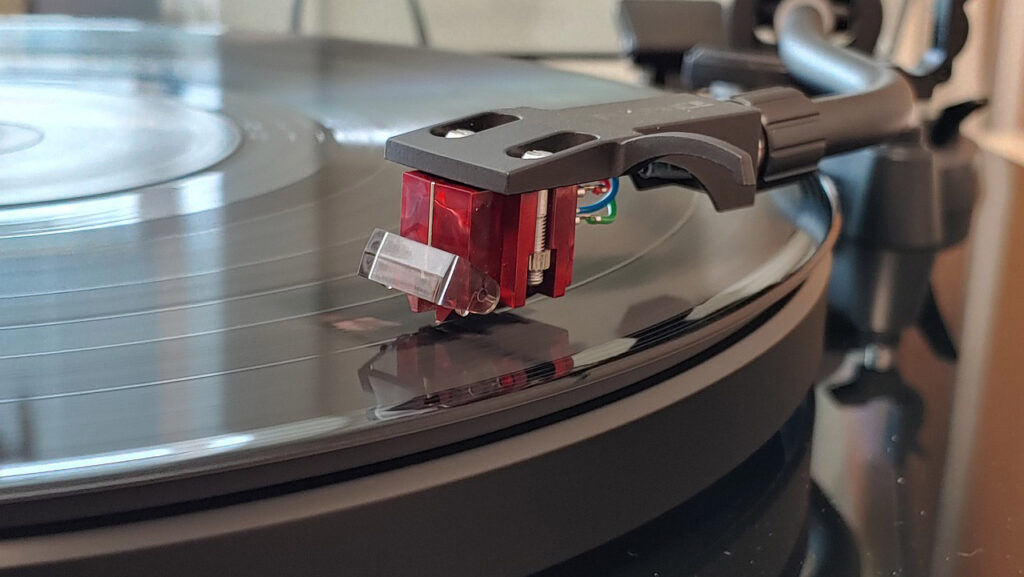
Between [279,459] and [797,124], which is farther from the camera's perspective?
[797,124]

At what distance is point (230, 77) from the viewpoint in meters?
1.04

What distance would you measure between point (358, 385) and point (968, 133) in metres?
1.18

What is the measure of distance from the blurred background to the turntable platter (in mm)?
112

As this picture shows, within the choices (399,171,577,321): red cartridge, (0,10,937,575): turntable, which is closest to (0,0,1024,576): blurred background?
(0,10,937,575): turntable

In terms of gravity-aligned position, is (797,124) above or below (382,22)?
above

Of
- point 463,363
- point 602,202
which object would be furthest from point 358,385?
point 602,202

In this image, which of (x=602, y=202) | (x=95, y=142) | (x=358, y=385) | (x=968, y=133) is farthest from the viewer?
(x=968, y=133)

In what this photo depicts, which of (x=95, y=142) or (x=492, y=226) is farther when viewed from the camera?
(x=95, y=142)

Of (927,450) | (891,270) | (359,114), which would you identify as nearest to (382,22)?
(359,114)

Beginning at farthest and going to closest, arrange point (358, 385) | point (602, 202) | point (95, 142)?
point (95, 142), point (602, 202), point (358, 385)

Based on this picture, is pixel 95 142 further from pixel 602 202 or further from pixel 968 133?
pixel 968 133

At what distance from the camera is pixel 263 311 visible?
447 millimetres

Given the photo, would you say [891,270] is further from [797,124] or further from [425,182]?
[425,182]

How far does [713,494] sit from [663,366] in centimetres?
7
